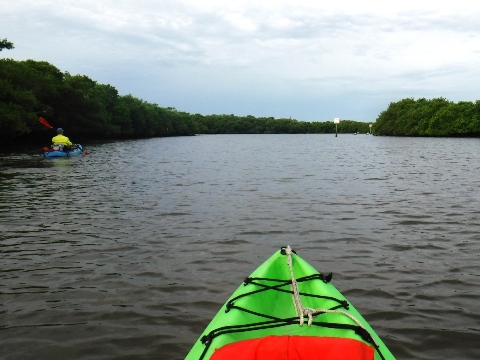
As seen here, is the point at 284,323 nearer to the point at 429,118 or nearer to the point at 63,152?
the point at 63,152

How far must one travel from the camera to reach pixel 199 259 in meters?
7.99

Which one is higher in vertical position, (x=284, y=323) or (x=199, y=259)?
(x=284, y=323)

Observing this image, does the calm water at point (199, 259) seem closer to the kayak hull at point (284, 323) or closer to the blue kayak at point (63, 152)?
the kayak hull at point (284, 323)

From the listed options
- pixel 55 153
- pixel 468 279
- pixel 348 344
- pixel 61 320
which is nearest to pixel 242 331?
pixel 348 344

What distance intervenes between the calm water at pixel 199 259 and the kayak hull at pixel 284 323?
1.07 metres

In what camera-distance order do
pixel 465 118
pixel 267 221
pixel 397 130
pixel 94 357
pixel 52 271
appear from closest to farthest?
pixel 94 357 → pixel 52 271 → pixel 267 221 → pixel 465 118 → pixel 397 130

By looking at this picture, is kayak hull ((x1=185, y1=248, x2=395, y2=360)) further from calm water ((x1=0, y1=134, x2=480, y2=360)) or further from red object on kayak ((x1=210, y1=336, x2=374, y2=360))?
calm water ((x1=0, y1=134, x2=480, y2=360))

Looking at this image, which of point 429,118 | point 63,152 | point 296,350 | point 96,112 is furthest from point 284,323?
point 429,118

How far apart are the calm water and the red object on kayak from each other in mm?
1630

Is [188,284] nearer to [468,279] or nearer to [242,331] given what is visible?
[242,331]

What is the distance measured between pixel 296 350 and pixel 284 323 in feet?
2.15

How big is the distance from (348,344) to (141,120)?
103 metres

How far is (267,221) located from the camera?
1116 cm

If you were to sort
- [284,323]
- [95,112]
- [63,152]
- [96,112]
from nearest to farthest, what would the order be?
[284,323] → [63,152] → [95,112] → [96,112]
